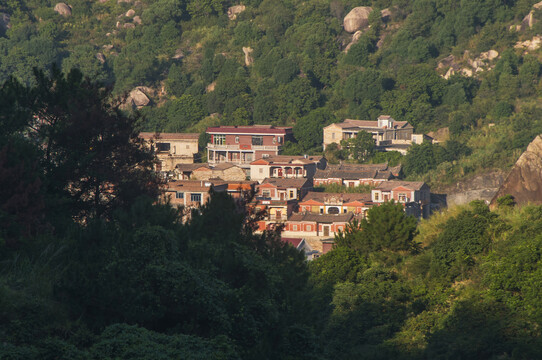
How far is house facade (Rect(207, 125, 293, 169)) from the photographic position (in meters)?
71.7

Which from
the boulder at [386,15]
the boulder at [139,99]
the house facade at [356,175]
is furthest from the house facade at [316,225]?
the boulder at [386,15]

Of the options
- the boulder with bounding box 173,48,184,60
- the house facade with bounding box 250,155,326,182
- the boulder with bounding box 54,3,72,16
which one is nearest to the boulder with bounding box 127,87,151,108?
the boulder with bounding box 173,48,184,60

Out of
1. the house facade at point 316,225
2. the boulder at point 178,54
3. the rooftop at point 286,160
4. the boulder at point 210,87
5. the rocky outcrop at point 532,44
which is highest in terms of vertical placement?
the boulder at point 178,54

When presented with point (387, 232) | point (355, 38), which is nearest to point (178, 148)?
point (355, 38)

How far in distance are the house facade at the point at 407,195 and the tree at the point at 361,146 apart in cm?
979

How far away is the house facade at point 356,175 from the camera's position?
63556 millimetres

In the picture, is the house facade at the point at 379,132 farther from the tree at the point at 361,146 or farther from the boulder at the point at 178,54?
the boulder at the point at 178,54

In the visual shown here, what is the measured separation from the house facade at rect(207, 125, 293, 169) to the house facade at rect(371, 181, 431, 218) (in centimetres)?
1439

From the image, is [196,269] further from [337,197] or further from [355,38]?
[355,38]

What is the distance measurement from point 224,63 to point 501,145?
113 ft

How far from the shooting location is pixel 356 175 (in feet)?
211

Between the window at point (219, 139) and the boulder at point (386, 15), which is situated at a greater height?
the boulder at point (386, 15)

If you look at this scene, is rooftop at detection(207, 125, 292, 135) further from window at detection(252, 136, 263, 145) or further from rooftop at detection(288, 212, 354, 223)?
rooftop at detection(288, 212, 354, 223)

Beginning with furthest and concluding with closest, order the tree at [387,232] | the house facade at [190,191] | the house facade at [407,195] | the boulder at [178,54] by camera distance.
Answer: the boulder at [178,54], the house facade at [190,191], the house facade at [407,195], the tree at [387,232]
